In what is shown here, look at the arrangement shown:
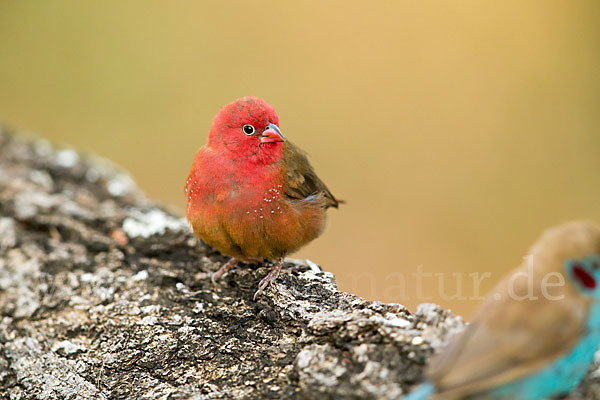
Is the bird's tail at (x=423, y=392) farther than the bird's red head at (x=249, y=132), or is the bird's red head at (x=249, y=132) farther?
the bird's red head at (x=249, y=132)

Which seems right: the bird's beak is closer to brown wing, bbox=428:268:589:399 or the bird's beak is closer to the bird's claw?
the bird's claw

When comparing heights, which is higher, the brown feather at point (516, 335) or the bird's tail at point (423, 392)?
the brown feather at point (516, 335)

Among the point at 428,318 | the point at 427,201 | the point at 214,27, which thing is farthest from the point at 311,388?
the point at 214,27

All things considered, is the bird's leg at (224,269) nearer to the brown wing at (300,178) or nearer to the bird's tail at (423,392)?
the brown wing at (300,178)

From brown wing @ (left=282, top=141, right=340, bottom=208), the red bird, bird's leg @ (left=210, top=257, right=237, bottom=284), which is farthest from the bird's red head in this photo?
bird's leg @ (left=210, top=257, right=237, bottom=284)

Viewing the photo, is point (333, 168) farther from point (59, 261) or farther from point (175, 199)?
point (59, 261)

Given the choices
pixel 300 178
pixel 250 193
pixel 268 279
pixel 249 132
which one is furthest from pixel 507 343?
pixel 249 132

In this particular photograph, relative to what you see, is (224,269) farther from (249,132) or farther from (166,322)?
(249,132)

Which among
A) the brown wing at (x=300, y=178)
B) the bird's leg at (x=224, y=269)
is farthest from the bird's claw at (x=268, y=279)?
the brown wing at (x=300, y=178)
